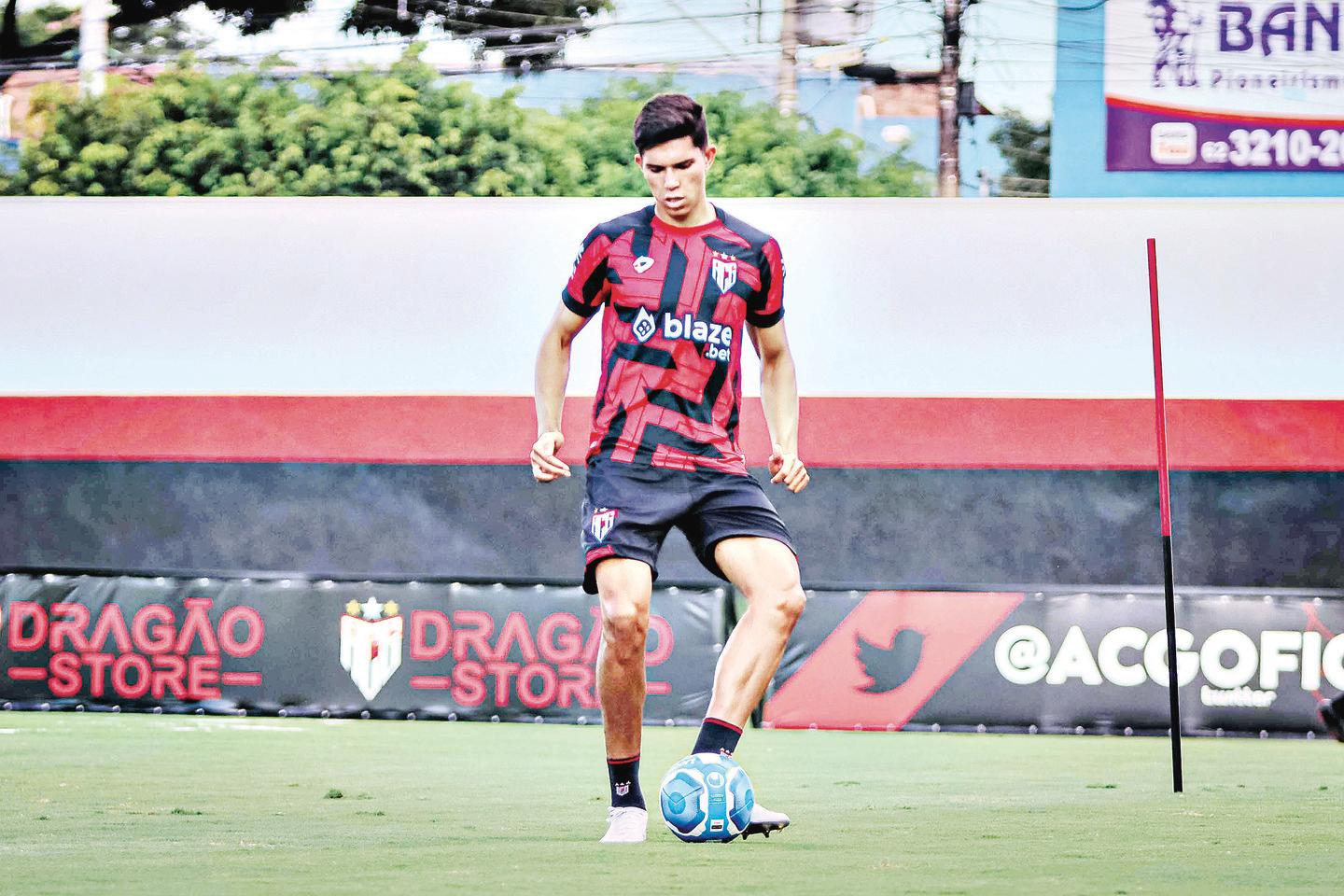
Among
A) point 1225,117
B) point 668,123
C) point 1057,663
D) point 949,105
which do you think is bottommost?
point 1057,663

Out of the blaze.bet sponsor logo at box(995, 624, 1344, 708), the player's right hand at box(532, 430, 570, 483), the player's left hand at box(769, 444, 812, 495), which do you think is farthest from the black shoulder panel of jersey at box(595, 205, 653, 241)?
the blaze.bet sponsor logo at box(995, 624, 1344, 708)

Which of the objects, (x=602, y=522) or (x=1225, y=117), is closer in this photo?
(x=602, y=522)

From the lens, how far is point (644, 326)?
447 centimetres

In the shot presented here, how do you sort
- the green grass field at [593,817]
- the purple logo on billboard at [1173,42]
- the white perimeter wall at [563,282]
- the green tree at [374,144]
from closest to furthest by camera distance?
the green grass field at [593,817] < the white perimeter wall at [563,282] < the purple logo on billboard at [1173,42] < the green tree at [374,144]

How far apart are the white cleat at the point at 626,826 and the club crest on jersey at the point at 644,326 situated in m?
1.15

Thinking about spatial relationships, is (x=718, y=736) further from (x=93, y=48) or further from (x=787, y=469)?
(x=93, y=48)

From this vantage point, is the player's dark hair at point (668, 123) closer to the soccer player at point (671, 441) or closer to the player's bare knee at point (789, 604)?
the soccer player at point (671, 441)

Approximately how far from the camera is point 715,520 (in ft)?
14.8

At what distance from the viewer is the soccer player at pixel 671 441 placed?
14.4 ft

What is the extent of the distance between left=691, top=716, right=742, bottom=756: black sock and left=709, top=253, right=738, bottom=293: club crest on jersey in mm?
1074

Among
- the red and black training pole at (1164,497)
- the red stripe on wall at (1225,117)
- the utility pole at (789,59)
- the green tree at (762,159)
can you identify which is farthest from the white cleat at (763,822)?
the utility pole at (789,59)

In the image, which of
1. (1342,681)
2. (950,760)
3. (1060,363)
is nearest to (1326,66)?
(1060,363)

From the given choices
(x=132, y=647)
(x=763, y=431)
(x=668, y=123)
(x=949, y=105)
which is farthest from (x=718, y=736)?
(x=949, y=105)

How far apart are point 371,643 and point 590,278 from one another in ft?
20.9
